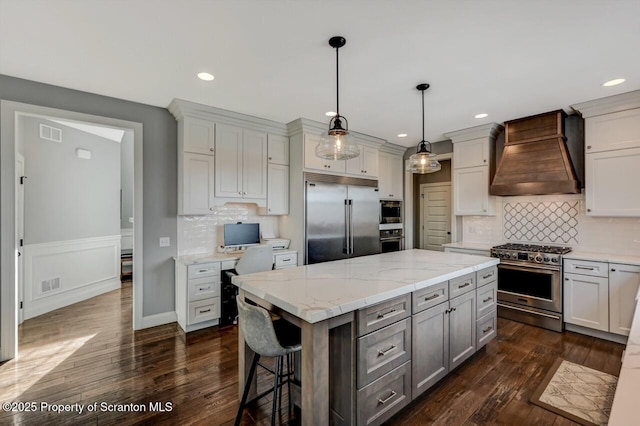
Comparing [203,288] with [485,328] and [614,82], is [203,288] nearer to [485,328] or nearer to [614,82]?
[485,328]

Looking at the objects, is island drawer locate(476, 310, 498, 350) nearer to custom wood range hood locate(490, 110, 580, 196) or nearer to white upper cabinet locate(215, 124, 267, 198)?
custom wood range hood locate(490, 110, 580, 196)

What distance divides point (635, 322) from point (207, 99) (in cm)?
373

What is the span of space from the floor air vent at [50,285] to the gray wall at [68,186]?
56 cm

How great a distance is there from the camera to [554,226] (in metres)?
3.87

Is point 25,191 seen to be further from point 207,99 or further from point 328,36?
point 328,36

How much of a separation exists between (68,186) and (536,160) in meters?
6.57

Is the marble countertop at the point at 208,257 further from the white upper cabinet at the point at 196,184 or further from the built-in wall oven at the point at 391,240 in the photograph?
the built-in wall oven at the point at 391,240

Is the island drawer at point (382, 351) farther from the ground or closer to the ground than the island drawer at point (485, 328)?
farther from the ground

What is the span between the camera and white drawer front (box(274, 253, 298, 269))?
383cm

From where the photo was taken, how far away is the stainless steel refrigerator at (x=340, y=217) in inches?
160

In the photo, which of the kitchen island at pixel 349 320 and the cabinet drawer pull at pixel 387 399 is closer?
the kitchen island at pixel 349 320

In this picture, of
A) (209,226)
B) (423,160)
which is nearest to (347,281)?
(423,160)

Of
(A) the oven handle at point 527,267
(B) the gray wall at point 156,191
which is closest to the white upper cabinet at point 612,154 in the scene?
(A) the oven handle at point 527,267

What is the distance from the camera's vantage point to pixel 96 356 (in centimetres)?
276
